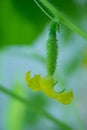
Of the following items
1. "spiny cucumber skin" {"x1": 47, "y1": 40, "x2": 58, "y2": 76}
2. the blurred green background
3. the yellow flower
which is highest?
the blurred green background

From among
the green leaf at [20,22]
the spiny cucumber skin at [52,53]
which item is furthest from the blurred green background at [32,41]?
the spiny cucumber skin at [52,53]

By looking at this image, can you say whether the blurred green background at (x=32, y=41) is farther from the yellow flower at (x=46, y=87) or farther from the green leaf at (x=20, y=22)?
the yellow flower at (x=46, y=87)

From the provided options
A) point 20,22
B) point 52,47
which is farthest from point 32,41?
point 52,47

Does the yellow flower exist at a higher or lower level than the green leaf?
lower

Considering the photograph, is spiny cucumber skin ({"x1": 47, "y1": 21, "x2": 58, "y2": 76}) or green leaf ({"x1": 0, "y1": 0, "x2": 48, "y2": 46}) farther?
green leaf ({"x1": 0, "y1": 0, "x2": 48, "y2": 46})

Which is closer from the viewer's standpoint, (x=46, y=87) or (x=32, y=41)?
(x=46, y=87)

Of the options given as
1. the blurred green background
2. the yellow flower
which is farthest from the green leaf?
the yellow flower

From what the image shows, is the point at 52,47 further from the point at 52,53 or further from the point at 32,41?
the point at 32,41

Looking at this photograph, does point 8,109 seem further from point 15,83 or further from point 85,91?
point 85,91

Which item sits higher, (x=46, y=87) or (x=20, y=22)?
(x=20, y=22)

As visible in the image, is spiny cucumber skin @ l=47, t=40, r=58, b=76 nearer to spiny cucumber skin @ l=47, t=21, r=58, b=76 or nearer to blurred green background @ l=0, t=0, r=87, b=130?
spiny cucumber skin @ l=47, t=21, r=58, b=76

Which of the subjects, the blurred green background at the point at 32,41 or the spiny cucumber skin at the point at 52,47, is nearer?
the spiny cucumber skin at the point at 52,47

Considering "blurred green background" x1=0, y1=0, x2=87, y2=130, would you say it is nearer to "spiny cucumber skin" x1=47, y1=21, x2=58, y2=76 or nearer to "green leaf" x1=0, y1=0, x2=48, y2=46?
"green leaf" x1=0, y1=0, x2=48, y2=46
